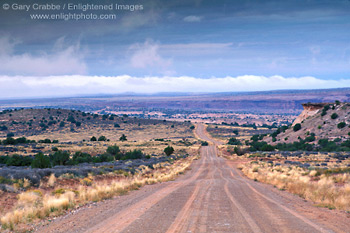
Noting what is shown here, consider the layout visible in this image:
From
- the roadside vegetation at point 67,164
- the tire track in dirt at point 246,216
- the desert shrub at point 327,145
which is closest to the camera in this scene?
the tire track in dirt at point 246,216

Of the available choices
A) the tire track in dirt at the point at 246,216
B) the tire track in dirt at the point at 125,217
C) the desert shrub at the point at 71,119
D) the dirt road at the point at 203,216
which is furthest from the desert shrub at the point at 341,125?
the desert shrub at the point at 71,119

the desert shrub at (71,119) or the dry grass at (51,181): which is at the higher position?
the dry grass at (51,181)

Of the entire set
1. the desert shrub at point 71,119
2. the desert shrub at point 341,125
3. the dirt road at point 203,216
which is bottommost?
the desert shrub at point 71,119

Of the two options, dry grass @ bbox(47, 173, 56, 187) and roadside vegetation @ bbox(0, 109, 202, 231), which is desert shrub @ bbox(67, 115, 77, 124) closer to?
roadside vegetation @ bbox(0, 109, 202, 231)

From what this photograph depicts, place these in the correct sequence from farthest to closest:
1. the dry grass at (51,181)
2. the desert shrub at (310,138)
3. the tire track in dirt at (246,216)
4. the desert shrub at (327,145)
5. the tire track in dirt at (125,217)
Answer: the desert shrub at (310,138) < the desert shrub at (327,145) < the dry grass at (51,181) < the tire track in dirt at (125,217) < the tire track in dirt at (246,216)

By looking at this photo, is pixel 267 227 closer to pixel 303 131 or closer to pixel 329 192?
pixel 329 192

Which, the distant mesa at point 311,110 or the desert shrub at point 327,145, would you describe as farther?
the distant mesa at point 311,110

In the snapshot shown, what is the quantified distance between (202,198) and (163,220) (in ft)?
16.9

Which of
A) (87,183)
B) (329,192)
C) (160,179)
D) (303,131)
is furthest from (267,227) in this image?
(303,131)

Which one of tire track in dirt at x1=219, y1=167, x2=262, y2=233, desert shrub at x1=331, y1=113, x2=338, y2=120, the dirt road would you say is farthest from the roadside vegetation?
desert shrub at x1=331, y1=113, x2=338, y2=120

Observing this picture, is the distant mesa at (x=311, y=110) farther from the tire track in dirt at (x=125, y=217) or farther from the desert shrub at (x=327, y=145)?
the tire track in dirt at (x=125, y=217)

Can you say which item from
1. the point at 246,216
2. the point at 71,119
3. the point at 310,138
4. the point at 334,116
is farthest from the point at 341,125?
the point at 71,119

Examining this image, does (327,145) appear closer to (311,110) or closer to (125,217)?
(311,110)

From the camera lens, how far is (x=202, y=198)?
15586mm
